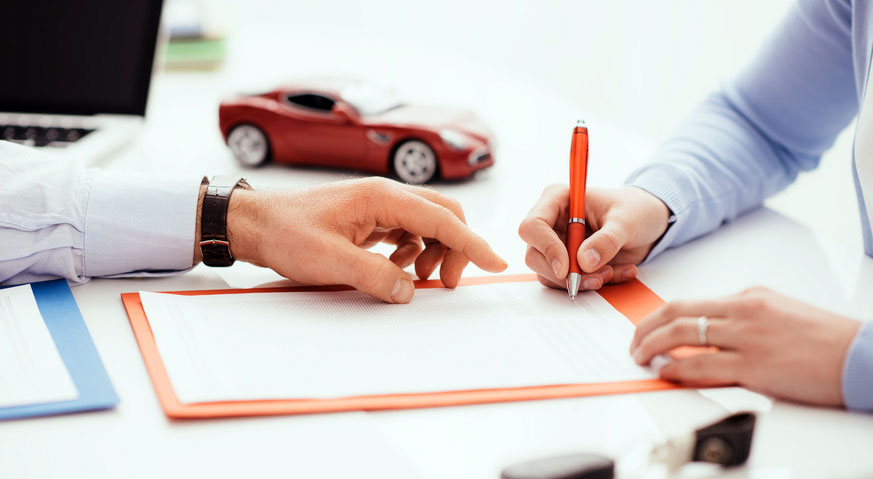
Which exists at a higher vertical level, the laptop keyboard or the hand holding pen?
the hand holding pen

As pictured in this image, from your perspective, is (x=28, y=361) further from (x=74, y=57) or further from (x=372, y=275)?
(x=74, y=57)

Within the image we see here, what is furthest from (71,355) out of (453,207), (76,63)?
(76,63)

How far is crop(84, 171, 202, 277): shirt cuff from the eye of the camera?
0.74m

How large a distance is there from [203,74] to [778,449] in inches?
57.3

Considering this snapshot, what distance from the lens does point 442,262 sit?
77cm

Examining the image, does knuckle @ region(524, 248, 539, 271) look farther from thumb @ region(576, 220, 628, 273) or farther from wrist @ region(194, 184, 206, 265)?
wrist @ region(194, 184, 206, 265)

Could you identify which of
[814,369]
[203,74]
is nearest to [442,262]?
[814,369]

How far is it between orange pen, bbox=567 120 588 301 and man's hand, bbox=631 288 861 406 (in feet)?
0.49

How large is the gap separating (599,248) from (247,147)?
1.97 ft

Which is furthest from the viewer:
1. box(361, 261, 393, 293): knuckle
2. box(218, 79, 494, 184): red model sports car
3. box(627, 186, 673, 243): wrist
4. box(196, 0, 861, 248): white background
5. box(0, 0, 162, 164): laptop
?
box(196, 0, 861, 248): white background

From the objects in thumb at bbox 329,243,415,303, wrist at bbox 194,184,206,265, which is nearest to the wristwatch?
wrist at bbox 194,184,206,265

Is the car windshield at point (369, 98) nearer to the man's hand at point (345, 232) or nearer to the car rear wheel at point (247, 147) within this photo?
the car rear wheel at point (247, 147)

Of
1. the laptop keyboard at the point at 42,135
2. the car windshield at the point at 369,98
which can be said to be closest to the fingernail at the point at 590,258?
the car windshield at the point at 369,98

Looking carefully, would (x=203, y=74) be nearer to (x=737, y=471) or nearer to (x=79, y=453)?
(x=79, y=453)
